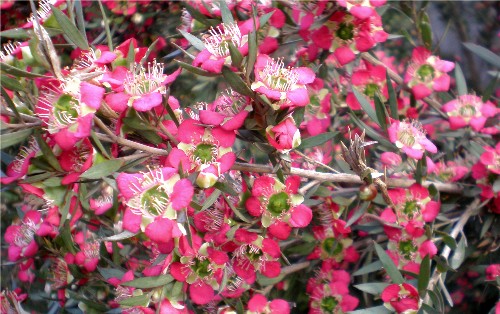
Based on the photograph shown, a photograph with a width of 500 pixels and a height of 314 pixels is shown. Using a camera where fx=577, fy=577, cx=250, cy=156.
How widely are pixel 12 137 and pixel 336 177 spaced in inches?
21.4

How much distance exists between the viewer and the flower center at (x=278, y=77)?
86cm

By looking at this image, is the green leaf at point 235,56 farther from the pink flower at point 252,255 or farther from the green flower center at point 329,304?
the green flower center at point 329,304

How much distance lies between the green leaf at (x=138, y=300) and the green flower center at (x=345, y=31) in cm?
68

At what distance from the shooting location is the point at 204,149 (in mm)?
890

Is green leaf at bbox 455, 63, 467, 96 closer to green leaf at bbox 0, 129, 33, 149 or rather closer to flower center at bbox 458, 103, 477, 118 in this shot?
flower center at bbox 458, 103, 477, 118

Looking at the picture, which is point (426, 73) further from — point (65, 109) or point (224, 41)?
point (65, 109)

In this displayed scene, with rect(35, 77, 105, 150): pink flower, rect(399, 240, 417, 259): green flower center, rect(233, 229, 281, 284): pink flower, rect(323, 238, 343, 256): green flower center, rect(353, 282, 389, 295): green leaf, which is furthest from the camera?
rect(323, 238, 343, 256): green flower center

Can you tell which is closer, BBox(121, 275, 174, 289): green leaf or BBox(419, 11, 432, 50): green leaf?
BBox(121, 275, 174, 289): green leaf

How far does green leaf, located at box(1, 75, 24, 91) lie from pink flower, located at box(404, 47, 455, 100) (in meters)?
0.95

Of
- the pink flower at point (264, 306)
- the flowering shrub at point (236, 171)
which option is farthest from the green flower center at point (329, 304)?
the pink flower at point (264, 306)

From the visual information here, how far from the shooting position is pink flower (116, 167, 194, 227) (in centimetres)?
79

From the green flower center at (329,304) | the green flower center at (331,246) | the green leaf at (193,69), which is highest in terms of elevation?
the green leaf at (193,69)

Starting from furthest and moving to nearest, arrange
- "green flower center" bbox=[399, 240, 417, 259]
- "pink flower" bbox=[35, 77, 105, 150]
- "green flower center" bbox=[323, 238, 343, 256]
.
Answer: "green flower center" bbox=[323, 238, 343, 256] < "green flower center" bbox=[399, 240, 417, 259] < "pink flower" bbox=[35, 77, 105, 150]

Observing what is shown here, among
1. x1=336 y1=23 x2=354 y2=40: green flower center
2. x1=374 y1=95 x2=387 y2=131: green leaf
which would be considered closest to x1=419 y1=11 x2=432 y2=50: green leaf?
x1=336 y1=23 x2=354 y2=40: green flower center
